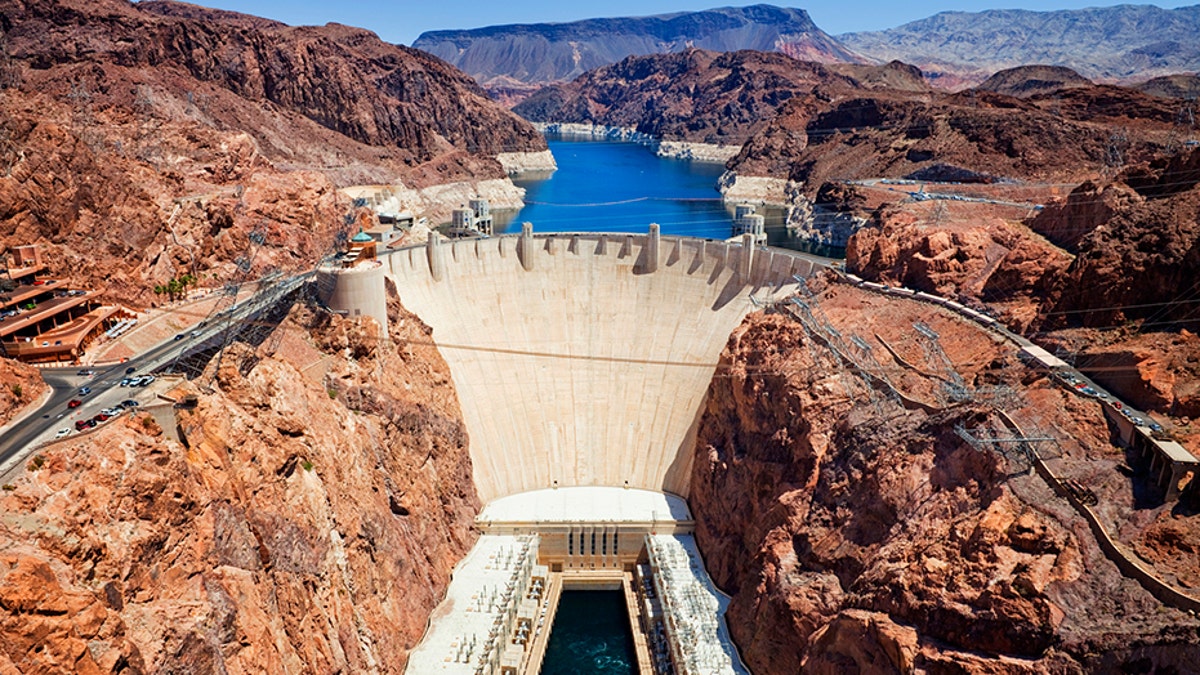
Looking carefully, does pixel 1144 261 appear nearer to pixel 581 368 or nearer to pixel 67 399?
pixel 581 368

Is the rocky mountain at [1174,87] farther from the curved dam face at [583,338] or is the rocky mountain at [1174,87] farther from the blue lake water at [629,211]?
the curved dam face at [583,338]

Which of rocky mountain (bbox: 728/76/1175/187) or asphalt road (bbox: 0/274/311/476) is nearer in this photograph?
asphalt road (bbox: 0/274/311/476)

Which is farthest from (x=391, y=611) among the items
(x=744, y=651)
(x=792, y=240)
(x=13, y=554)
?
(x=792, y=240)

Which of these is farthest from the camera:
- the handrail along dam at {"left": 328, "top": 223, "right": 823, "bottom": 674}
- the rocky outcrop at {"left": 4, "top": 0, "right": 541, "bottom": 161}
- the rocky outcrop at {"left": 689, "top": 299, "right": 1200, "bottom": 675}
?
the rocky outcrop at {"left": 4, "top": 0, "right": 541, "bottom": 161}

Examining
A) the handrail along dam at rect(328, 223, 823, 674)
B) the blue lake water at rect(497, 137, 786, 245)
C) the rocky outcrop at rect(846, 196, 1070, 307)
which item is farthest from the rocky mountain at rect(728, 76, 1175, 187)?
the handrail along dam at rect(328, 223, 823, 674)

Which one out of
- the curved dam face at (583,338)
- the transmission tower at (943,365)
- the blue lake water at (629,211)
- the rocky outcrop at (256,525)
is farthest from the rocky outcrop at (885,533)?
the blue lake water at (629,211)

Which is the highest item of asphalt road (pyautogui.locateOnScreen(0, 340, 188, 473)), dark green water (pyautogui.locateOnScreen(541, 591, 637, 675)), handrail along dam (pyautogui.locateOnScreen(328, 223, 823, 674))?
asphalt road (pyautogui.locateOnScreen(0, 340, 188, 473))

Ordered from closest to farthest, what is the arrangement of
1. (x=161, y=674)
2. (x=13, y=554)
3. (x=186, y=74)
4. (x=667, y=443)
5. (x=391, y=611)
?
1. (x=13, y=554)
2. (x=161, y=674)
3. (x=391, y=611)
4. (x=667, y=443)
5. (x=186, y=74)

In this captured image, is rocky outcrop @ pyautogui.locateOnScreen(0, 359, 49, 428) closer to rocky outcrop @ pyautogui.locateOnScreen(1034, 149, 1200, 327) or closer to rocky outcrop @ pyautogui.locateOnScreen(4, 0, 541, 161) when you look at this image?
rocky outcrop @ pyautogui.locateOnScreen(1034, 149, 1200, 327)

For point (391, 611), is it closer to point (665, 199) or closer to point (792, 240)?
point (792, 240)
